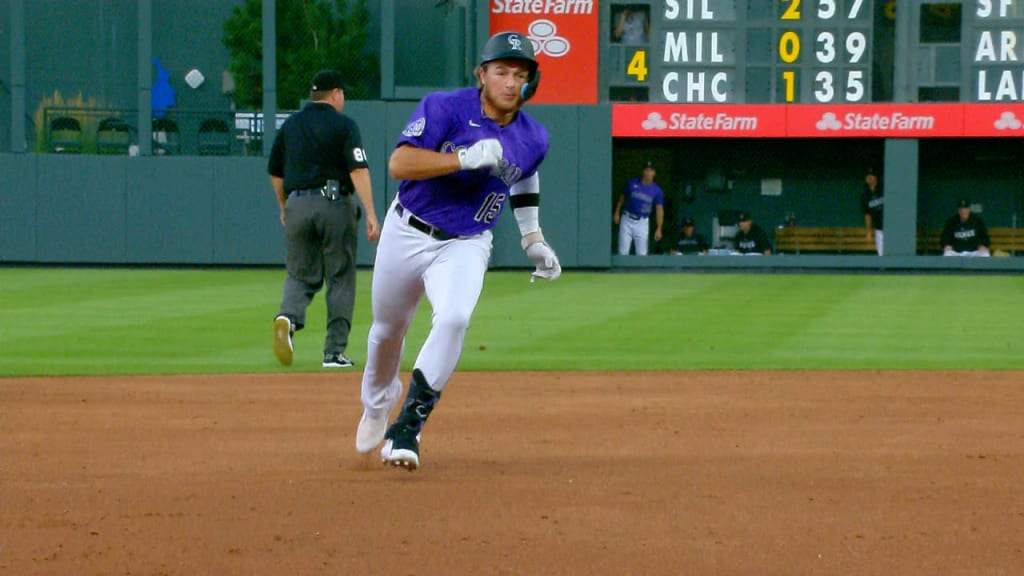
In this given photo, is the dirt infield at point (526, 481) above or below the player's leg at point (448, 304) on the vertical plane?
below

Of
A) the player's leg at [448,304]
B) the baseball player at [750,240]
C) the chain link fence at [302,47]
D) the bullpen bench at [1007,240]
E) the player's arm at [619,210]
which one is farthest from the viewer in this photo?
the chain link fence at [302,47]

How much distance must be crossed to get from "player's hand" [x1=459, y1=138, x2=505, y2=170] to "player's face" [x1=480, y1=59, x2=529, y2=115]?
314mm

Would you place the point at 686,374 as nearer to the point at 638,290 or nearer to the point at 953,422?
the point at 953,422

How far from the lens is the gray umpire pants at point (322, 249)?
34.0 ft

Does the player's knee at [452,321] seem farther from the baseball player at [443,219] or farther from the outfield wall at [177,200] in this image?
the outfield wall at [177,200]

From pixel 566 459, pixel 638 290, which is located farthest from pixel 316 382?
pixel 638 290

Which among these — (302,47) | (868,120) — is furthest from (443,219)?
(302,47)

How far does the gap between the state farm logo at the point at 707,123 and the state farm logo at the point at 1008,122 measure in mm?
3849

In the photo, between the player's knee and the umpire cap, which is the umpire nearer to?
the umpire cap

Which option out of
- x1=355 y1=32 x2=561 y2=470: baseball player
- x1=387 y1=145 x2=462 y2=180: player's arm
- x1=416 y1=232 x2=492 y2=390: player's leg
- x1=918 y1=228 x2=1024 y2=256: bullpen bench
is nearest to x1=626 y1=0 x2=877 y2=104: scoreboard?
x1=918 y1=228 x2=1024 y2=256: bullpen bench

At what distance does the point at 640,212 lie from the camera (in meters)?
27.1

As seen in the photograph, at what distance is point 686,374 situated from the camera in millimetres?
10484

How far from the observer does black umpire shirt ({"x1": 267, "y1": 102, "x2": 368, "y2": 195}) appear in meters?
10.3

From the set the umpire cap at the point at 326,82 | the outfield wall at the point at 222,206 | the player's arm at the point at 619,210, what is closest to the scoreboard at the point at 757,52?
the outfield wall at the point at 222,206
